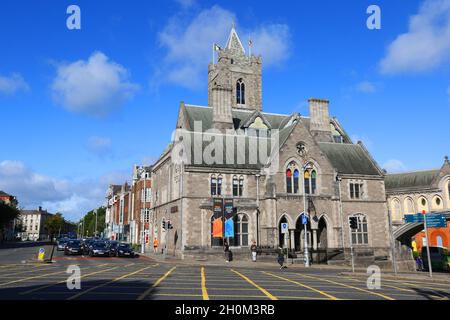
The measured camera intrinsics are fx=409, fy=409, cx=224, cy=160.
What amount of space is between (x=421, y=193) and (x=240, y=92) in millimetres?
32507

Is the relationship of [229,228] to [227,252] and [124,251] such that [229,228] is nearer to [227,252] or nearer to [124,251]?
[227,252]

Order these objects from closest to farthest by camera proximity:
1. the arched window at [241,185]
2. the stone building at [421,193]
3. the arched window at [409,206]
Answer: the arched window at [241,185]
the stone building at [421,193]
the arched window at [409,206]

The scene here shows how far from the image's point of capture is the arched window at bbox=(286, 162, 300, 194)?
137ft

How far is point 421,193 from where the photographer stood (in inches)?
2520

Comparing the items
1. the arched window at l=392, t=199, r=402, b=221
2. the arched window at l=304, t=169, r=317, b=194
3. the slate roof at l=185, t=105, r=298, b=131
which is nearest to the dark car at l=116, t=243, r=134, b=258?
the slate roof at l=185, t=105, r=298, b=131

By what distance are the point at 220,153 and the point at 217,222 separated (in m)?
7.61

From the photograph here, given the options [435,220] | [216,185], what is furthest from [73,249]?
[435,220]

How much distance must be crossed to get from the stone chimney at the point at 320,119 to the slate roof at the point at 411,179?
22332 mm

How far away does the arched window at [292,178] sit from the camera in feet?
137

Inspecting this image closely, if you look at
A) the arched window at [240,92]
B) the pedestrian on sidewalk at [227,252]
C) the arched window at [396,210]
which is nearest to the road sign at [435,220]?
the pedestrian on sidewalk at [227,252]

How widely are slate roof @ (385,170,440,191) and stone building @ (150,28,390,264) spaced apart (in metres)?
20.5

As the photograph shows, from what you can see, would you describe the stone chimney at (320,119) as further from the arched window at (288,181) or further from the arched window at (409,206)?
the arched window at (409,206)

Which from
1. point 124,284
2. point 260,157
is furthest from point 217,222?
point 124,284

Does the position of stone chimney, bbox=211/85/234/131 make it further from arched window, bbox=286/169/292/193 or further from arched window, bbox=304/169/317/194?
arched window, bbox=304/169/317/194
